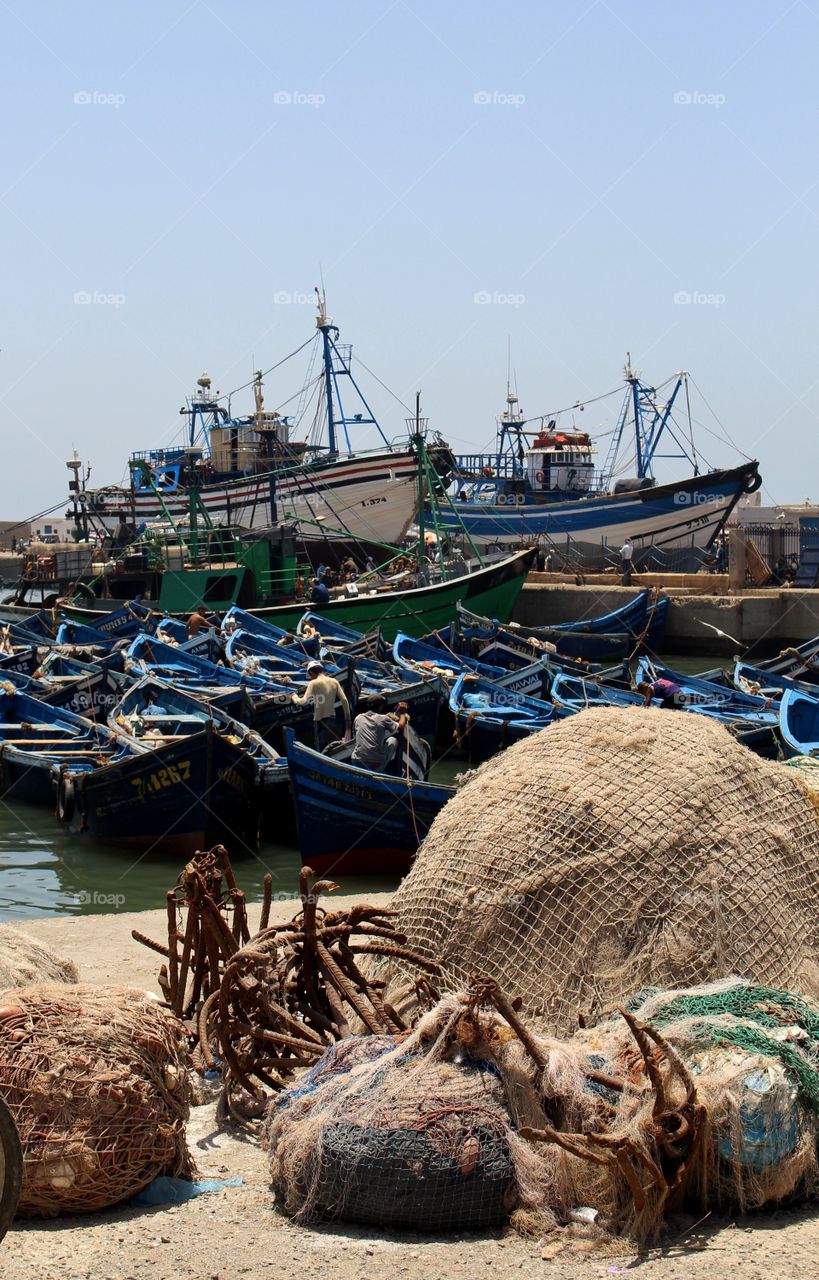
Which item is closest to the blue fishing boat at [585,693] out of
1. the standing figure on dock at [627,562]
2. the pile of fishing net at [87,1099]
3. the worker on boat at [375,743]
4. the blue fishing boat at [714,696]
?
the blue fishing boat at [714,696]

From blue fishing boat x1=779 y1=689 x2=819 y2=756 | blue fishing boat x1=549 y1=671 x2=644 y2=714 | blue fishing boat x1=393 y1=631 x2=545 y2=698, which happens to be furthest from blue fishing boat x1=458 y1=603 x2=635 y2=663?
blue fishing boat x1=779 y1=689 x2=819 y2=756

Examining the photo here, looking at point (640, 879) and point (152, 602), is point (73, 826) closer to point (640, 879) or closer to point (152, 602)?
point (640, 879)

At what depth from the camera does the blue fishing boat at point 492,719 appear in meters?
21.3

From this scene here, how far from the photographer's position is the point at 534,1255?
503 cm

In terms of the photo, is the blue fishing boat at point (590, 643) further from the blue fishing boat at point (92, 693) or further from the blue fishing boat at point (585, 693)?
the blue fishing boat at point (92, 693)

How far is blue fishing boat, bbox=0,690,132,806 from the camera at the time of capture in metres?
18.4

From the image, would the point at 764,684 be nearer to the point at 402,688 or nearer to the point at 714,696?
the point at 714,696

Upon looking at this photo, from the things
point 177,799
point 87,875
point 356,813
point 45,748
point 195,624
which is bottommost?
point 87,875

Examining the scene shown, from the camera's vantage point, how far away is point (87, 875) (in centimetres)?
1623

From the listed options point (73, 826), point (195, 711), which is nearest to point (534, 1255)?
point (73, 826)

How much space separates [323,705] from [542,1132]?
593 inches

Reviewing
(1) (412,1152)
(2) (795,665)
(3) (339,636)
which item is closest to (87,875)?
(1) (412,1152)

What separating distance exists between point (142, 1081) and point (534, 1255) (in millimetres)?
1672

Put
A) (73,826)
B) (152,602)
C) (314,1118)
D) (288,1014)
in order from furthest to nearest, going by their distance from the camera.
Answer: (152,602)
(73,826)
(288,1014)
(314,1118)
